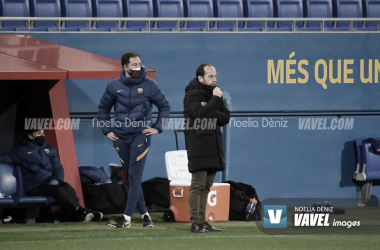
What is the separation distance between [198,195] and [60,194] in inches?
79.9

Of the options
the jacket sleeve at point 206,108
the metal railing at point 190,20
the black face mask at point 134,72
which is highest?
the metal railing at point 190,20

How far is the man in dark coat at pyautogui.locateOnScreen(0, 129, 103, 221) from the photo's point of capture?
27.2 ft

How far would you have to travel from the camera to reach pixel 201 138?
22.3 feet

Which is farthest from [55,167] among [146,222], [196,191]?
[196,191]

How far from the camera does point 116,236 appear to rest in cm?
681

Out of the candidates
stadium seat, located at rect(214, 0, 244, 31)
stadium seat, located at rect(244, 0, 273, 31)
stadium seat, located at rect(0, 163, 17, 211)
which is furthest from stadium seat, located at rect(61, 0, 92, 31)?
stadium seat, located at rect(0, 163, 17, 211)

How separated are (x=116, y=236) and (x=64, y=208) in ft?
6.11

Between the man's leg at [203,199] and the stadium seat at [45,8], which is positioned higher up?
the stadium seat at [45,8]

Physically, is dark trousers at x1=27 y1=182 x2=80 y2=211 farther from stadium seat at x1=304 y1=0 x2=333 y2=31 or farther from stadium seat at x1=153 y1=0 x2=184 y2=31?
stadium seat at x1=304 y1=0 x2=333 y2=31

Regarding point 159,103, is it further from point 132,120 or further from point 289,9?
point 289,9

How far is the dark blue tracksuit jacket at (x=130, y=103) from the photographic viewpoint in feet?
24.3

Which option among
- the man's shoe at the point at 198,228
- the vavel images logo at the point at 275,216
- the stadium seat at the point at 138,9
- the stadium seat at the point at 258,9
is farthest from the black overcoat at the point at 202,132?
the stadium seat at the point at 258,9

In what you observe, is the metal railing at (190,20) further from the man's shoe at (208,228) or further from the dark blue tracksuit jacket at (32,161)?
the man's shoe at (208,228)

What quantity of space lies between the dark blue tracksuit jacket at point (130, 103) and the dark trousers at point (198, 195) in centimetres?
89
